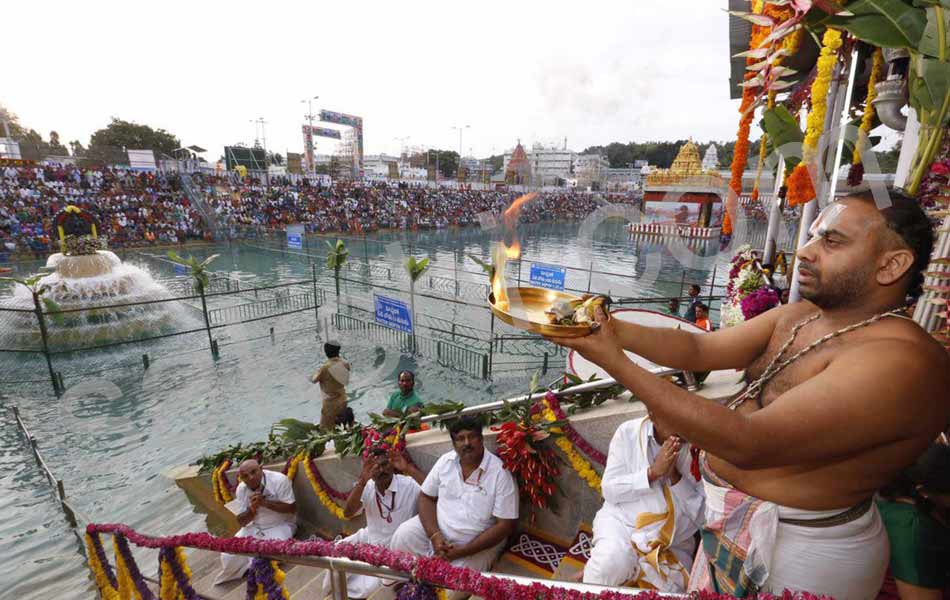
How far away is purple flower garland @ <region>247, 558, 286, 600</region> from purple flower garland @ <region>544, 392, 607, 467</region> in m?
2.07

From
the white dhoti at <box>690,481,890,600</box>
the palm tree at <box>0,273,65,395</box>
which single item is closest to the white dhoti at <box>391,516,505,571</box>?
the white dhoti at <box>690,481,890,600</box>

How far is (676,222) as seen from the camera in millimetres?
29203

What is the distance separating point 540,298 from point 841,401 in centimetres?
88

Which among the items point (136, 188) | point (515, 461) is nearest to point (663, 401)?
point (515, 461)

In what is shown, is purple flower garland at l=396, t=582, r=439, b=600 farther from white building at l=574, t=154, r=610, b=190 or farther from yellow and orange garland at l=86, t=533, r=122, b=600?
yellow and orange garland at l=86, t=533, r=122, b=600

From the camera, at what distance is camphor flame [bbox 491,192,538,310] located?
4.47 ft

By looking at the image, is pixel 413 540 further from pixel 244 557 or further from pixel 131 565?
pixel 131 565

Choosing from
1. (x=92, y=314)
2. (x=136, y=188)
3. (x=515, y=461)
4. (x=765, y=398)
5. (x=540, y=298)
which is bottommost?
(x=92, y=314)

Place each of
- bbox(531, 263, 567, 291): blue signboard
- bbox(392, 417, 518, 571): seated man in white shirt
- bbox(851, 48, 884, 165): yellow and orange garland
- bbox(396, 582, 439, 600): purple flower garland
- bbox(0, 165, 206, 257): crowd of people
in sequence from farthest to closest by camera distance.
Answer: bbox(0, 165, 206, 257): crowd of people, bbox(531, 263, 567, 291): blue signboard, bbox(851, 48, 884, 165): yellow and orange garland, bbox(392, 417, 518, 571): seated man in white shirt, bbox(396, 582, 439, 600): purple flower garland

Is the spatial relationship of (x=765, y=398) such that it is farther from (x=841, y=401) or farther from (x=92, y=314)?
(x=92, y=314)

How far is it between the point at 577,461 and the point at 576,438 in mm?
171

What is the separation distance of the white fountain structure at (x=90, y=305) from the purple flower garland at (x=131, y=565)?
10.8 metres

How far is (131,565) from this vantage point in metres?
3.33

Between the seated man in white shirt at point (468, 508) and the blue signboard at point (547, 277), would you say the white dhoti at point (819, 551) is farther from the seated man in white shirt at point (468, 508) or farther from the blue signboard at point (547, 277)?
the blue signboard at point (547, 277)
